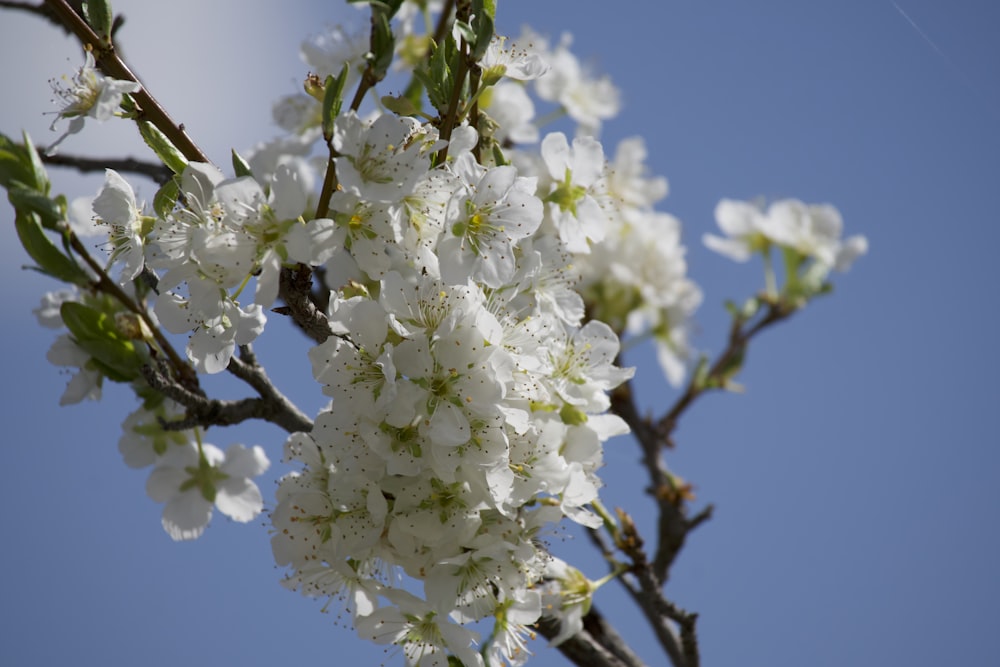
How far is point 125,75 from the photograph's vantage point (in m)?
1.23

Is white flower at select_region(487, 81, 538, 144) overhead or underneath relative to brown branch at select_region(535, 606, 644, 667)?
overhead

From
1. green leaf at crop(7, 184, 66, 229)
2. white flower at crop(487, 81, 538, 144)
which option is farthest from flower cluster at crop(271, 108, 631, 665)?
white flower at crop(487, 81, 538, 144)

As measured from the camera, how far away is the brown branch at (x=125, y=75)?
1188 mm

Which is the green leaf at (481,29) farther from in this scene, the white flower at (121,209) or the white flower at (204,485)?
the white flower at (204,485)

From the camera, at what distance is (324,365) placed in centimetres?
117

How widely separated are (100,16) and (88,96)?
105 mm

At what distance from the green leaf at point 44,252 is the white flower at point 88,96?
0.22 m

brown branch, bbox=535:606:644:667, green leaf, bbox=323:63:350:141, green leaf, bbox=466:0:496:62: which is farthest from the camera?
brown branch, bbox=535:606:644:667

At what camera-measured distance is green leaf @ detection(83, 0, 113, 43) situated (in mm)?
1201

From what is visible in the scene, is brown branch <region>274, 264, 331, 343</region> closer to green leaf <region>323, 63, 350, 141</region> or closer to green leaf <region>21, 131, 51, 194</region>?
green leaf <region>323, 63, 350, 141</region>

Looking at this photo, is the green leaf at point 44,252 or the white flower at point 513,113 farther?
the white flower at point 513,113

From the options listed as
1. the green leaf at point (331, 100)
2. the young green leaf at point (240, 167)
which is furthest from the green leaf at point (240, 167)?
the green leaf at point (331, 100)

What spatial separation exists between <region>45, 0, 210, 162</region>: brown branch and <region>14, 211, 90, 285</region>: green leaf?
0.96ft

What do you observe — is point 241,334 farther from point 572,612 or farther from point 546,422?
point 572,612
